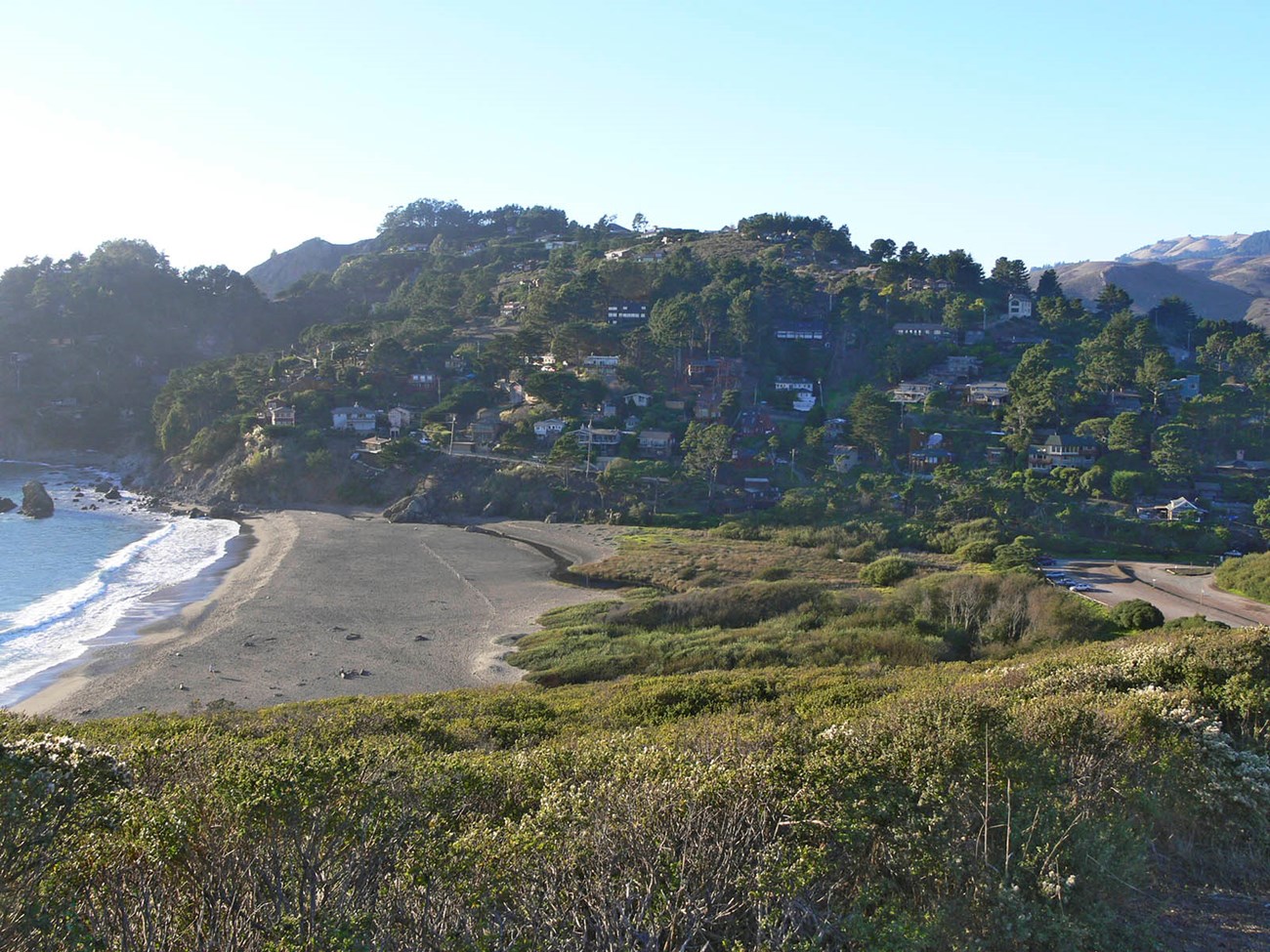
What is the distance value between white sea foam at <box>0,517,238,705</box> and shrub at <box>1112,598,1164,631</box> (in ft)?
92.8

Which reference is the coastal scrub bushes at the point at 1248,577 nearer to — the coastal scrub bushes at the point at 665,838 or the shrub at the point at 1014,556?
the shrub at the point at 1014,556

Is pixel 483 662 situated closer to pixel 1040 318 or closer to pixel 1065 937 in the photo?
pixel 1065 937

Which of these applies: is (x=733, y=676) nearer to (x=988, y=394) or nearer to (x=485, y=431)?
(x=485, y=431)

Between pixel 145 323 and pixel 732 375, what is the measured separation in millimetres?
60145

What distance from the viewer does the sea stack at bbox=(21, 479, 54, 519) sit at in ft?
154

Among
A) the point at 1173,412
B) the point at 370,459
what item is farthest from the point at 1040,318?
the point at 370,459

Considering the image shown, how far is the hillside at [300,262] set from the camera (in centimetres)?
14650

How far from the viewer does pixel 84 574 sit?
34.3m

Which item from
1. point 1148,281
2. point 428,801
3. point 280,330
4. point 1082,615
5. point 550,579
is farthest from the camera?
point 1148,281

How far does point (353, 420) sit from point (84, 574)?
95.9 feet

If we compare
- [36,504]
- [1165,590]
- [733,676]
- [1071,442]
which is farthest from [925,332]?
[36,504]

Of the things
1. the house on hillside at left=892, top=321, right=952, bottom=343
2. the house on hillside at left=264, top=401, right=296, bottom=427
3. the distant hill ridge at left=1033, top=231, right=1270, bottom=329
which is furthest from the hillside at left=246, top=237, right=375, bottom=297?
the distant hill ridge at left=1033, top=231, right=1270, bottom=329

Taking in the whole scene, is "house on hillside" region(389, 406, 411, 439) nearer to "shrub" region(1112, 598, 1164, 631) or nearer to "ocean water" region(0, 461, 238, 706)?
"ocean water" region(0, 461, 238, 706)

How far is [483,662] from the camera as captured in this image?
2345 centimetres
